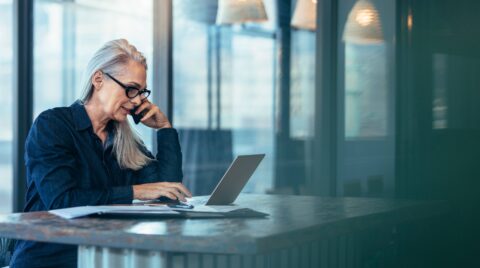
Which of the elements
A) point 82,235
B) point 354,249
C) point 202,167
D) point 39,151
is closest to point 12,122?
point 202,167

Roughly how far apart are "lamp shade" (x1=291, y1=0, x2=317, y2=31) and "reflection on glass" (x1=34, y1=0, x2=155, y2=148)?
109 centimetres

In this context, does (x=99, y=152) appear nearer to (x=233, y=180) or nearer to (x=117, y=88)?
(x=117, y=88)

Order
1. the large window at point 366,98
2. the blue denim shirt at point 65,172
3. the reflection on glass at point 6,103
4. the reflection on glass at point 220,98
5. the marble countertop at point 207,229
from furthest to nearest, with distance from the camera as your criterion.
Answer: the reflection on glass at point 6,103 → the reflection on glass at point 220,98 → the large window at point 366,98 → the blue denim shirt at point 65,172 → the marble countertop at point 207,229

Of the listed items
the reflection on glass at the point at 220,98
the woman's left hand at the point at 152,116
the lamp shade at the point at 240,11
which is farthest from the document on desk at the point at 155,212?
the lamp shade at the point at 240,11

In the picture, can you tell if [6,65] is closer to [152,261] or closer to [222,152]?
[222,152]

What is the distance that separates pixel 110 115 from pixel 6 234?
88cm

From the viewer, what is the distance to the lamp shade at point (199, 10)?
14.7 ft

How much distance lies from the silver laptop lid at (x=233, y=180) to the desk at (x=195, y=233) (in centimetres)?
13

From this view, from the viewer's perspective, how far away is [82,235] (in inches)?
64.6

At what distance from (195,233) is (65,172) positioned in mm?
834

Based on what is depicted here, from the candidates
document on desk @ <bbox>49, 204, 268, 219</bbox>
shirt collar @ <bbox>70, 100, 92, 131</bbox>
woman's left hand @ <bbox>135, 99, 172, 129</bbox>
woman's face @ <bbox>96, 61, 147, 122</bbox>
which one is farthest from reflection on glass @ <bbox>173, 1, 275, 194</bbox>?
document on desk @ <bbox>49, 204, 268, 219</bbox>

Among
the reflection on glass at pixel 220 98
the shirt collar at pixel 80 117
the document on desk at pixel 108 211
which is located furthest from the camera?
the reflection on glass at pixel 220 98

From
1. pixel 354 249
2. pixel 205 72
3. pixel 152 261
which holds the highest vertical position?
pixel 205 72

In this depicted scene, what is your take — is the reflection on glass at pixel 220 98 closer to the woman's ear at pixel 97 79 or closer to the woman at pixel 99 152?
the woman at pixel 99 152
